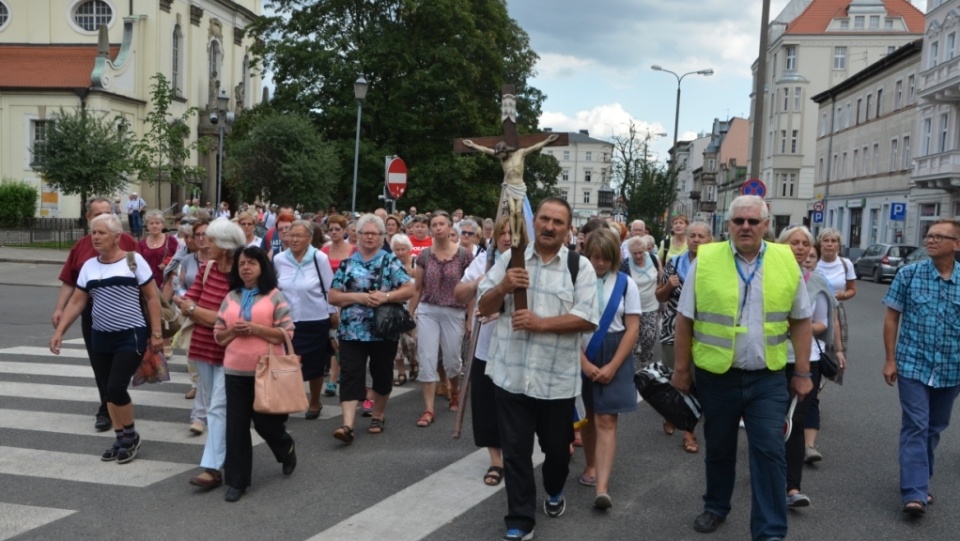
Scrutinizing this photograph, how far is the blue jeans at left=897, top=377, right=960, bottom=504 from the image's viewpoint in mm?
5777

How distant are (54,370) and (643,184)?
1421 inches

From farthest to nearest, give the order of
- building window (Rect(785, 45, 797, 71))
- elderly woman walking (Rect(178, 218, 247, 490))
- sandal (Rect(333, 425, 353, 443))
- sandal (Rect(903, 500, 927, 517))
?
building window (Rect(785, 45, 797, 71)) → sandal (Rect(333, 425, 353, 443)) → elderly woman walking (Rect(178, 218, 247, 490)) → sandal (Rect(903, 500, 927, 517))

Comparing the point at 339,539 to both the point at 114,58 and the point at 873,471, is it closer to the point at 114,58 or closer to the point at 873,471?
the point at 873,471

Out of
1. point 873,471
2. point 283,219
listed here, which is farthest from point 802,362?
point 283,219

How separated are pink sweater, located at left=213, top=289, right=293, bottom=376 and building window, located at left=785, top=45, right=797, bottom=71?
75.1 metres

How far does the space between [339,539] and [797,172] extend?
249 feet

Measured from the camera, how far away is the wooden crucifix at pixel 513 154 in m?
5.04

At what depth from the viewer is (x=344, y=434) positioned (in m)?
7.14

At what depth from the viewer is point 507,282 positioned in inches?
195

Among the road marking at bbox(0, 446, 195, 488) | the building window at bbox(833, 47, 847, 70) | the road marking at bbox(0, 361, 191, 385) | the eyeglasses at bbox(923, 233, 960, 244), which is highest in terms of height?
the building window at bbox(833, 47, 847, 70)

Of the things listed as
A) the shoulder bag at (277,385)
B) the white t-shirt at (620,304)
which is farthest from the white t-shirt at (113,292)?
the white t-shirt at (620,304)

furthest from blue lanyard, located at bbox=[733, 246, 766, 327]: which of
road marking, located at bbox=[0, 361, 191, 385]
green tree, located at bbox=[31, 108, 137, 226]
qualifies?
green tree, located at bbox=[31, 108, 137, 226]

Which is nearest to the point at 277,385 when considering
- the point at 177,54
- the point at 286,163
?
the point at 286,163

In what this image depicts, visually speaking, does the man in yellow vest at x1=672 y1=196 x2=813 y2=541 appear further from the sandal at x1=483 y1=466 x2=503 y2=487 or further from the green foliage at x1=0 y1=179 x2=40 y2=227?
the green foliage at x1=0 y1=179 x2=40 y2=227
